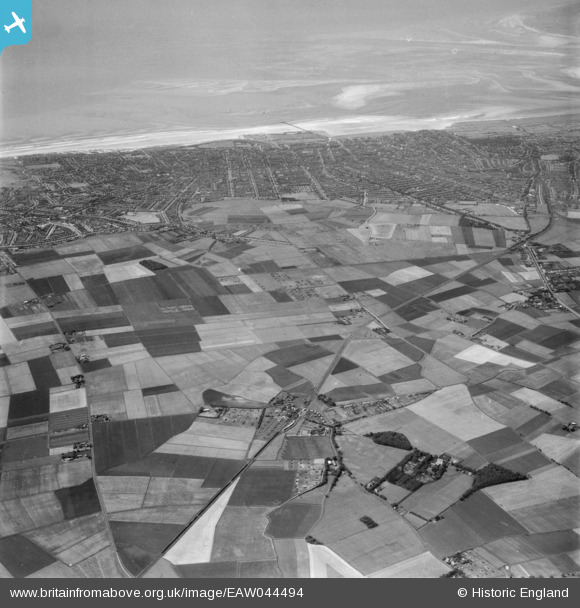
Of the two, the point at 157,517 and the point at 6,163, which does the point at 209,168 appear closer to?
the point at 6,163

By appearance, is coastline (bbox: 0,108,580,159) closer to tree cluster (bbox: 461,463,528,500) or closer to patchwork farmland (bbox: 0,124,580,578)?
patchwork farmland (bbox: 0,124,580,578)

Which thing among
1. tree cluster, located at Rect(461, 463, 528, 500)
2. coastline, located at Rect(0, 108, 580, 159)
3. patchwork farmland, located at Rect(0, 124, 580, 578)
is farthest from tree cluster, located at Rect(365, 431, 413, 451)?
coastline, located at Rect(0, 108, 580, 159)

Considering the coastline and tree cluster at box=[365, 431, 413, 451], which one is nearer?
tree cluster at box=[365, 431, 413, 451]

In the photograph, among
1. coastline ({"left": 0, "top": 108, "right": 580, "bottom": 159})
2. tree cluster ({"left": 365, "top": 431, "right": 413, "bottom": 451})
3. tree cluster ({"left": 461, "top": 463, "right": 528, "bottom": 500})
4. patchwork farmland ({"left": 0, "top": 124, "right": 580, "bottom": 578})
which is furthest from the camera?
coastline ({"left": 0, "top": 108, "right": 580, "bottom": 159})

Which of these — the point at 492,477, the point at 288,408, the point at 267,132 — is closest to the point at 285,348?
the point at 288,408

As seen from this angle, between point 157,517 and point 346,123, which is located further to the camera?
point 346,123

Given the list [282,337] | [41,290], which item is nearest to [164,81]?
[41,290]

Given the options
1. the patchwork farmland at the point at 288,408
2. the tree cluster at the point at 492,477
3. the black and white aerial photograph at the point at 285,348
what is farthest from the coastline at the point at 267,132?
the tree cluster at the point at 492,477

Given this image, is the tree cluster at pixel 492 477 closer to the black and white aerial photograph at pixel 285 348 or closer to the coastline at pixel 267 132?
the black and white aerial photograph at pixel 285 348
